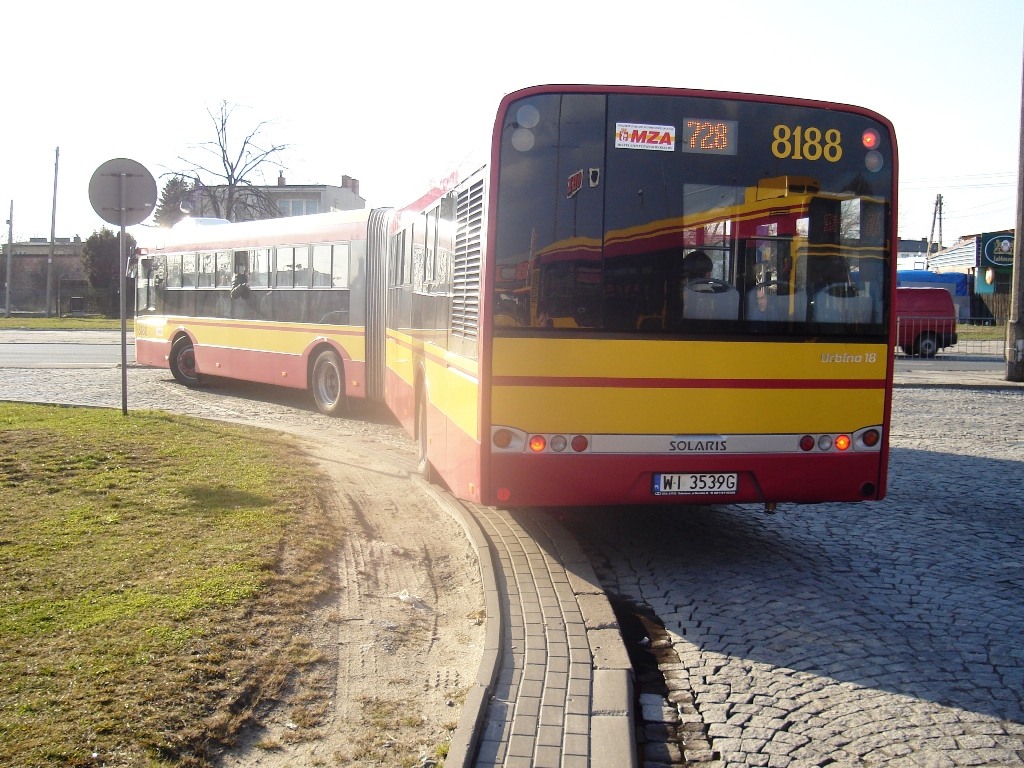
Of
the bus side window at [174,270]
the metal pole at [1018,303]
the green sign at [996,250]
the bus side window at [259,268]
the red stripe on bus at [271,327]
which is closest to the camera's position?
the red stripe on bus at [271,327]

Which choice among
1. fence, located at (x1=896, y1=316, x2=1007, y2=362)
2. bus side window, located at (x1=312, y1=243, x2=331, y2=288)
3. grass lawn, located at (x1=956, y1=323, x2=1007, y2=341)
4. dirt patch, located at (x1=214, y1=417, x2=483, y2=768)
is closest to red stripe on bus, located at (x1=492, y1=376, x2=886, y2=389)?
dirt patch, located at (x1=214, y1=417, x2=483, y2=768)

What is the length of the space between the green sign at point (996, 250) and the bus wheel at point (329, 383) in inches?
2083

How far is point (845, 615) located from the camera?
5656 mm

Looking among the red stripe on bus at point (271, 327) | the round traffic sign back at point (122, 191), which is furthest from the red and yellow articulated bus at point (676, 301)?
the red stripe on bus at point (271, 327)

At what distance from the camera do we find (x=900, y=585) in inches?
247

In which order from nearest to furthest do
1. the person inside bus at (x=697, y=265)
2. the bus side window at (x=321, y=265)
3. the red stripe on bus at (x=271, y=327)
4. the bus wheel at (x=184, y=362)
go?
the person inside bus at (x=697, y=265) < the red stripe on bus at (x=271, y=327) < the bus side window at (x=321, y=265) < the bus wheel at (x=184, y=362)

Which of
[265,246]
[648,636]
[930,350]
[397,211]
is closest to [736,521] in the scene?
[648,636]

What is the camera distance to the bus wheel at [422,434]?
9.55 meters

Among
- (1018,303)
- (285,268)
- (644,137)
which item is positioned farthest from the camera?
(1018,303)

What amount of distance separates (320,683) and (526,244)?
290 centimetres

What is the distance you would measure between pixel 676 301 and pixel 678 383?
52 centimetres

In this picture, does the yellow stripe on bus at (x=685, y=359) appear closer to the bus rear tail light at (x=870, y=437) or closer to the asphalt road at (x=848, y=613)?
the bus rear tail light at (x=870, y=437)

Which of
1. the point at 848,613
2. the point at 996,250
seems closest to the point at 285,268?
the point at 848,613

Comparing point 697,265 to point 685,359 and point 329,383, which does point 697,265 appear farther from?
point 329,383
